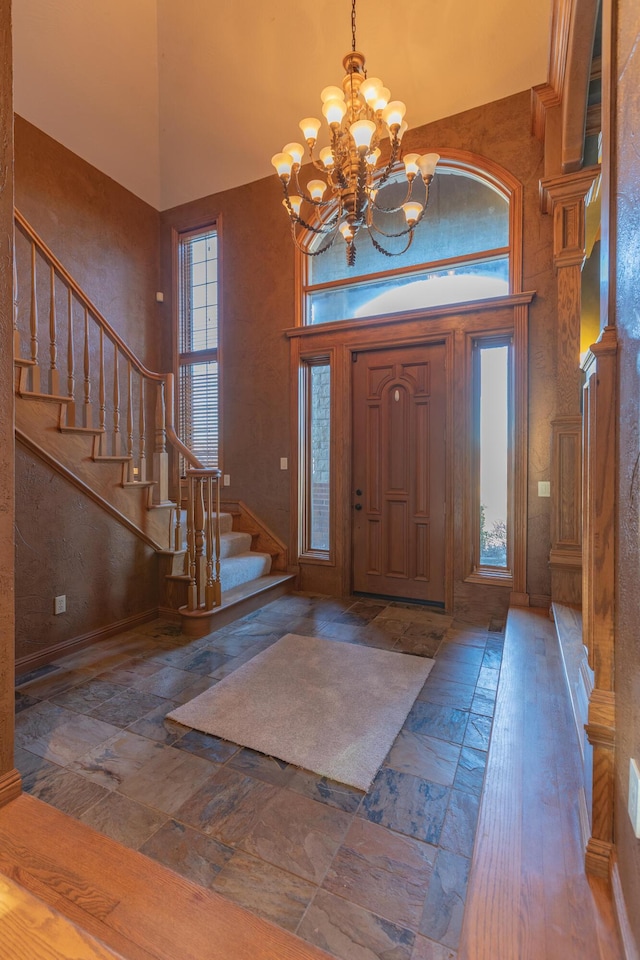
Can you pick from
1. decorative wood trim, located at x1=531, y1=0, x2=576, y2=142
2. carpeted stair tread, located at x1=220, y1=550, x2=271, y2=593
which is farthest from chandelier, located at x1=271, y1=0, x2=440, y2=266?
carpeted stair tread, located at x1=220, y1=550, x2=271, y2=593

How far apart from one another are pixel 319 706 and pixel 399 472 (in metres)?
2.32

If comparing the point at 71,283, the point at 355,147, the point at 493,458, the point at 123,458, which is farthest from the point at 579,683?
the point at 71,283

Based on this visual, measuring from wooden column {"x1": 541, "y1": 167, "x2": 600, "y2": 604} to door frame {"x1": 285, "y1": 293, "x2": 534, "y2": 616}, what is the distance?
31cm

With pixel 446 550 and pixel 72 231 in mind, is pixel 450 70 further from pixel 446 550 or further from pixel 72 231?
pixel 446 550

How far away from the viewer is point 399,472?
13.4 feet

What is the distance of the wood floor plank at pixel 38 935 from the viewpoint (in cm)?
101

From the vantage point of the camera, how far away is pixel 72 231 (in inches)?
169

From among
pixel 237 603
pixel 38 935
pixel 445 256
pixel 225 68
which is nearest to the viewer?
pixel 38 935

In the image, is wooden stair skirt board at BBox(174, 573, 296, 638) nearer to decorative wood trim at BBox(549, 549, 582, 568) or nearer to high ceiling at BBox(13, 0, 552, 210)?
decorative wood trim at BBox(549, 549, 582, 568)

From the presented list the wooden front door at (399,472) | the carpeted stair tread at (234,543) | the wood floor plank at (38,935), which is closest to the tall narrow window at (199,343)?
the carpeted stair tread at (234,543)

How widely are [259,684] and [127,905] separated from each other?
135cm

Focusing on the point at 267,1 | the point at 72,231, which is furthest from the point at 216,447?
the point at 267,1

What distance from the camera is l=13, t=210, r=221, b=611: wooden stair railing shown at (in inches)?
115

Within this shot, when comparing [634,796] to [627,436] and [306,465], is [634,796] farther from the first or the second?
[306,465]
